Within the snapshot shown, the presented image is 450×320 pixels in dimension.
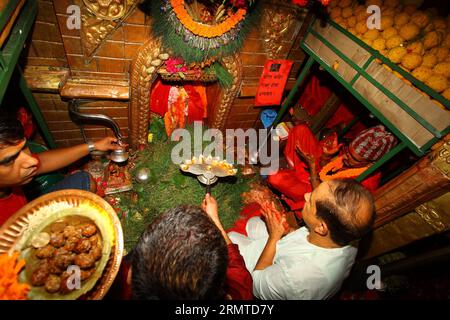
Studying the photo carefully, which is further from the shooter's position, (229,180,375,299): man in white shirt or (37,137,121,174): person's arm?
(37,137,121,174): person's arm

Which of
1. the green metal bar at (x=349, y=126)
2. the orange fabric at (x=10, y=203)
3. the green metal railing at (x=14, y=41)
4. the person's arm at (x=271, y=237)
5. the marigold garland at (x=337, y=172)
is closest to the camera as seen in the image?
the green metal railing at (x=14, y=41)

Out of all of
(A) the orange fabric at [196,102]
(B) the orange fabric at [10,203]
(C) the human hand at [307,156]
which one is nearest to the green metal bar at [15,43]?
(B) the orange fabric at [10,203]

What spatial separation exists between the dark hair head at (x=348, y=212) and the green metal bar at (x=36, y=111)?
3.64 metres

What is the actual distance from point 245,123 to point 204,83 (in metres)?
1.20

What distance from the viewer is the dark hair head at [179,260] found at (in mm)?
1188

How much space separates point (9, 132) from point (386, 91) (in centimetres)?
406

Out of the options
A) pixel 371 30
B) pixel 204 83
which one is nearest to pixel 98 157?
pixel 204 83

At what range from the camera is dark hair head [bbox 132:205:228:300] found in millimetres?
1188

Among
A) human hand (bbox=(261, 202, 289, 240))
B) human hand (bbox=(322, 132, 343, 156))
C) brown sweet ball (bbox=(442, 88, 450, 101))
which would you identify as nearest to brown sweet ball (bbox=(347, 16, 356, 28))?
brown sweet ball (bbox=(442, 88, 450, 101))

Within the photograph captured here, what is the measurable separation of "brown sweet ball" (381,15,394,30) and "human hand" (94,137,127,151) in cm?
401

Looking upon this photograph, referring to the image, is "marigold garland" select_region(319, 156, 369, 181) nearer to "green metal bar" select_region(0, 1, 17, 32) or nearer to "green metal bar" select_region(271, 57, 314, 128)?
"green metal bar" select_region(271, 57, 314, 128)

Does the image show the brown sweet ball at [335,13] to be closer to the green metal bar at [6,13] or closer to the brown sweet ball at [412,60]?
the brown sweet ball at [412,60]

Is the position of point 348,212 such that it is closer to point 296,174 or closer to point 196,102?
point 296,174

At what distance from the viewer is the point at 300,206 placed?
3.96 m
